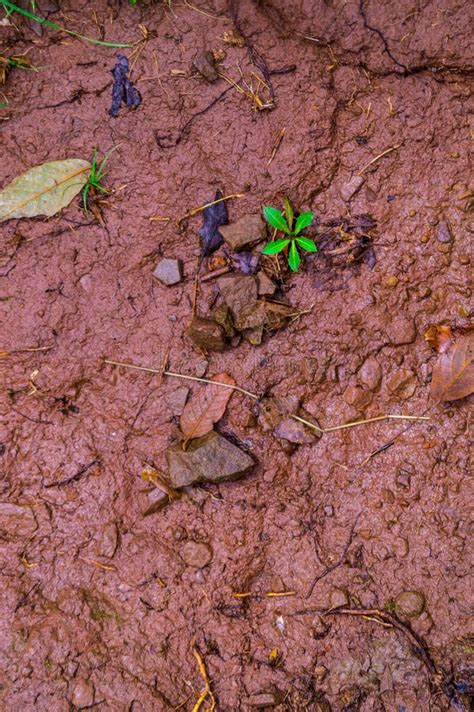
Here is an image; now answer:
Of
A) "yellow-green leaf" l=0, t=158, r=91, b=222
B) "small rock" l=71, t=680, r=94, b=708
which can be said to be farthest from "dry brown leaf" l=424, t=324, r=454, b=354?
"small rock" l=71, t=680, r=94, b=708

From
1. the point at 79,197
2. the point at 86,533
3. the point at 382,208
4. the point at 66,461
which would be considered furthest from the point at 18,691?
the point at 382,208

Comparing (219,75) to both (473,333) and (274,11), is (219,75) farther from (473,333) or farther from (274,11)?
(473,333)

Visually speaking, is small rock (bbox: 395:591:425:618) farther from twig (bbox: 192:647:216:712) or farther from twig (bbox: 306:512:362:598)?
twig (bbox: 192:647:216:712)

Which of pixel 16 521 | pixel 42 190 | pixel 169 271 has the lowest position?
pixel 16 521

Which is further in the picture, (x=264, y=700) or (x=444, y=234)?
(x=444, y=234)

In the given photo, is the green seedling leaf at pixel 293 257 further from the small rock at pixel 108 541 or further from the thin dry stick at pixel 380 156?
the small rock at pixel 108 541

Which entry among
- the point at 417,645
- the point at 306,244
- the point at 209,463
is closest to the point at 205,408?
the point at 209,463

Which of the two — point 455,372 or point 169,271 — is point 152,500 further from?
point 455,372
